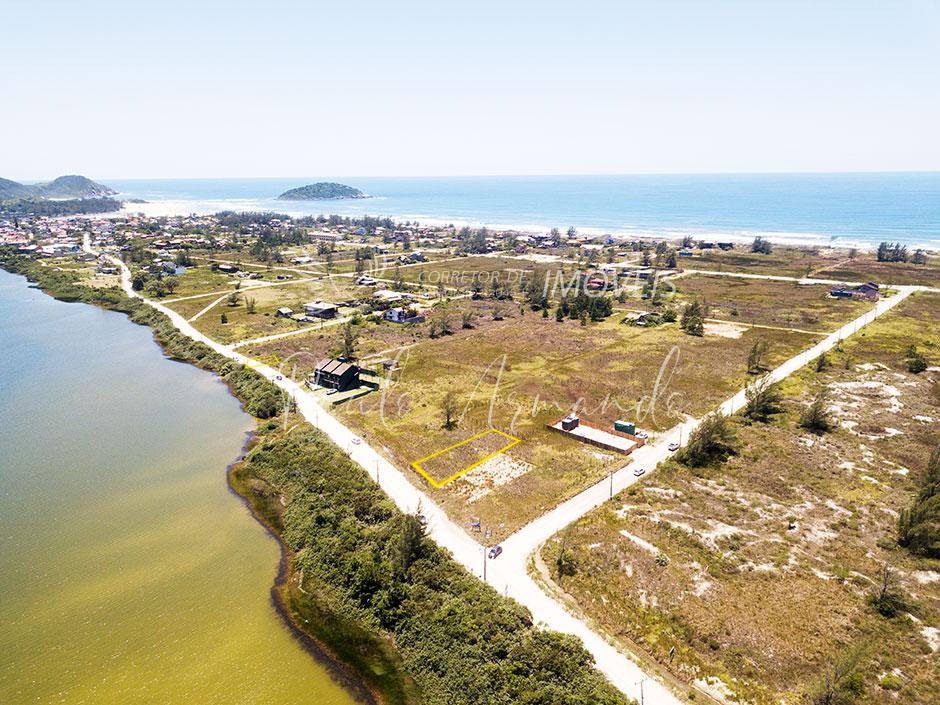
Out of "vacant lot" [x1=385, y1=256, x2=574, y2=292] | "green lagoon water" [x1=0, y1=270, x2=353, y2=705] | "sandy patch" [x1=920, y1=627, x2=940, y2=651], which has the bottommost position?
"green lagoon water" [x1=0, y1=270, x2=353, y2=705]

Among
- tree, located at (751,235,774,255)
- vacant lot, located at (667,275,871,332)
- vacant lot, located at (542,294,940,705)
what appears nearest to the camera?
vacant lot, located at (542,294,940,705)

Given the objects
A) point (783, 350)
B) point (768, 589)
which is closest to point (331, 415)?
point (768, 589)

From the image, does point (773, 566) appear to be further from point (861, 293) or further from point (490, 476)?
point (861, 293)

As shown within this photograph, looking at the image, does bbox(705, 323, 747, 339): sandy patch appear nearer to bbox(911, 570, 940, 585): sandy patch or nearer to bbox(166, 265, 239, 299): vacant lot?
bbox(911, 570, 940, 585): sandy patch

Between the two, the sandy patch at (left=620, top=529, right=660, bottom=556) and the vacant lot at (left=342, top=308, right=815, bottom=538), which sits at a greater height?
the vacant lot at (left=342, top=308, right=815, bottom=538)

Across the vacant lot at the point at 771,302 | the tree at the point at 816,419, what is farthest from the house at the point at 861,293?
the tree at the point at 816,419

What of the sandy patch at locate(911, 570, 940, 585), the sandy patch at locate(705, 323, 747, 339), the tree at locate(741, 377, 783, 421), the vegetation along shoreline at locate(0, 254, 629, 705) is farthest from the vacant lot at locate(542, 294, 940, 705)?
the sandy patch at locate(705, 323, 747, 339)

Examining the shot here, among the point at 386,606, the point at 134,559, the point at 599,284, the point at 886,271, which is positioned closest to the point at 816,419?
the point at 386,606

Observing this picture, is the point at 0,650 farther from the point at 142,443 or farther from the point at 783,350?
the point at 783,350
